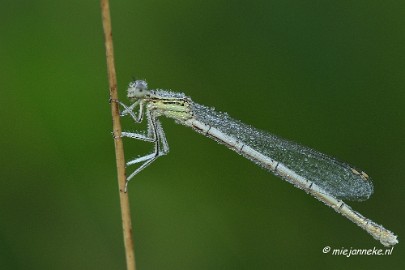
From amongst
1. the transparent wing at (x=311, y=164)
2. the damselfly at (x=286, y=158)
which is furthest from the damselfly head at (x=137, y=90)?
the transparent wing at (x=311, y=164)

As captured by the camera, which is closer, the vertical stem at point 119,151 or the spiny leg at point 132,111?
the vertical stem at point 119,151

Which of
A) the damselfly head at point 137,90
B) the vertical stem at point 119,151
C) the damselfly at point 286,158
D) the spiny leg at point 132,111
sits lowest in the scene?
the vertical stem at point 119,151

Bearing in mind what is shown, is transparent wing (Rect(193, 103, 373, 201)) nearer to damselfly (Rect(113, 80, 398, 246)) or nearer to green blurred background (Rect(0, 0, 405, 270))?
damselfly (Rect(113, 80, 398, 246))

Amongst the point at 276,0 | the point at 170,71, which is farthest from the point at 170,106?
the point at 276,0

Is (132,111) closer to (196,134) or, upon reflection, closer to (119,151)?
(119,151)

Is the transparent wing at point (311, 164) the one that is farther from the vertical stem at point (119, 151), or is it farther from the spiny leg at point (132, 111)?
the vertical stem at point (119, 151)

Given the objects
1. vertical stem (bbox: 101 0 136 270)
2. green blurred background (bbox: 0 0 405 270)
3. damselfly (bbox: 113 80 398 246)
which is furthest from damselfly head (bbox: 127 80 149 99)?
green blurred background (bbox: 0 0 405 270)

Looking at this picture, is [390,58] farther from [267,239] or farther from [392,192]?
[267,239]
